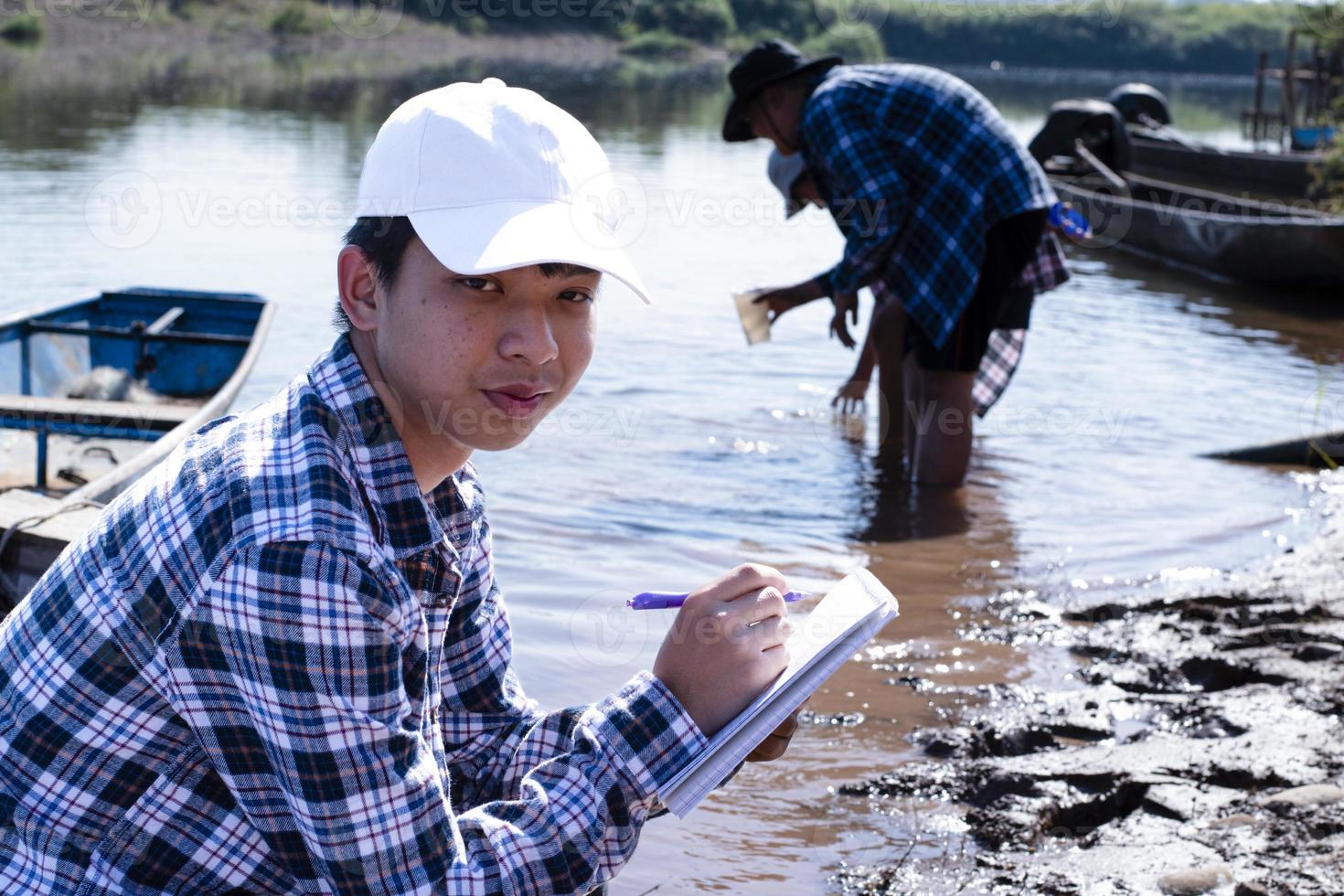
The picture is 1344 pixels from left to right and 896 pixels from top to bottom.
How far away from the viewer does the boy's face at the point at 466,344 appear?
1524mm

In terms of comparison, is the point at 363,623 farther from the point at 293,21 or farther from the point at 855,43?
the point at 855,43

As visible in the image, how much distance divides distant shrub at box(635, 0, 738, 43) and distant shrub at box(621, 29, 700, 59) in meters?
0.85

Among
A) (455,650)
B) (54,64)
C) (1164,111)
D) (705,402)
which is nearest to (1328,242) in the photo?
(705,402)

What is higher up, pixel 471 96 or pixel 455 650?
pixel 471 96

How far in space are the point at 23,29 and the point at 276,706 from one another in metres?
38.9

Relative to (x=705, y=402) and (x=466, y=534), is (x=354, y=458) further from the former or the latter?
(x=705, y=402)

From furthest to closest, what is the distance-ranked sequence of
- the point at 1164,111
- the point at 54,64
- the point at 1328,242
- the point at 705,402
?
the point at 54,64 < the point at 1164,111 < the point at 1328,242 < the point at 705,402

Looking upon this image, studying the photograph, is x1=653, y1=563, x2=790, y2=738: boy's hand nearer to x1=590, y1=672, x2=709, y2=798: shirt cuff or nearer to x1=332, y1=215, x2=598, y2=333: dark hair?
x1=590, y1=672, x2=709, y2=798: shirt cuff

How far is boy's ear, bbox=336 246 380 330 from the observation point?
157cm

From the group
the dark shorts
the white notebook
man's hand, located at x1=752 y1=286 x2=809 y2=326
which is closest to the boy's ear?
the white notebook

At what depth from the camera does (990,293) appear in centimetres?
534

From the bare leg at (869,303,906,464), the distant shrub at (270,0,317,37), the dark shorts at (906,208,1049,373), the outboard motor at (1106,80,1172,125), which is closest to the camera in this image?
the dark shorts at (906,208,1049,373)

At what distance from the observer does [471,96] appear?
1.54 m

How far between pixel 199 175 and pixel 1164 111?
1491cm
